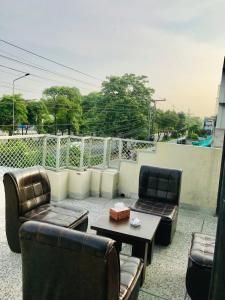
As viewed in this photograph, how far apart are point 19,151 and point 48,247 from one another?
11.6 feet

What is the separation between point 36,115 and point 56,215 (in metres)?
30.1

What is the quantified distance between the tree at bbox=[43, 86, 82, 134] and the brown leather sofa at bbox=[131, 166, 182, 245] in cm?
2788

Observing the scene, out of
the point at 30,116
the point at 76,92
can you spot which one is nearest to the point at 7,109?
the point at 30,116

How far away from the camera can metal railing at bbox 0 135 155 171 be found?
177 inches

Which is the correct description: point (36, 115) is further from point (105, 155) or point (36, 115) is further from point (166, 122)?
point (105, 155)

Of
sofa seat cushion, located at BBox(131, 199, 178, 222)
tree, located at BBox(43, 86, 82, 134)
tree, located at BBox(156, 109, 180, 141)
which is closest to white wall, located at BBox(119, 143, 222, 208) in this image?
sofa seat cushion, located at BBox(131, 199, 178, 222)

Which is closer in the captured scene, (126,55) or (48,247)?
(48,247)

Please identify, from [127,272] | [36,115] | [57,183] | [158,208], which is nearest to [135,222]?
[127,272]

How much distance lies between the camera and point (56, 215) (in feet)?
9.50

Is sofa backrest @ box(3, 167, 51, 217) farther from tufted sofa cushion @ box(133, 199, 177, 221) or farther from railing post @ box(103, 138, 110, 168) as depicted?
railing post @ box(103, 138, 110, 168)

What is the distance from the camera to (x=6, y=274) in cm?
239

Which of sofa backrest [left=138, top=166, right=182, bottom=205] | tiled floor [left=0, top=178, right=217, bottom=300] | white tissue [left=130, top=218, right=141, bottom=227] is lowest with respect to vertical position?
tiled floor [left=0, top=178, right=217, bottom=300]

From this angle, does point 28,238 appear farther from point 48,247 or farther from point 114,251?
point 114,251

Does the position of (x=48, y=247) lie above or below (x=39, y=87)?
below
